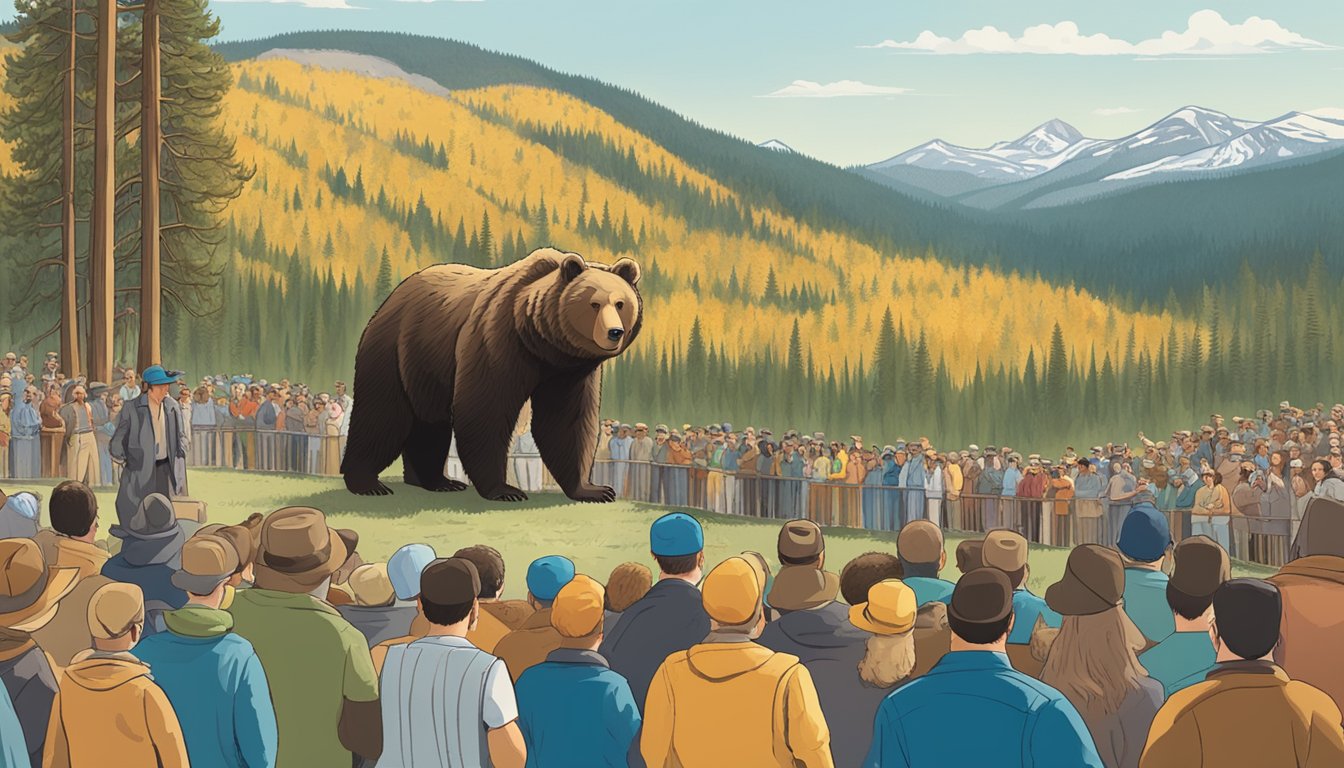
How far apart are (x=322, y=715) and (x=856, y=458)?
16473mm

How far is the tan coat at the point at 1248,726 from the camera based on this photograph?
4.56 m

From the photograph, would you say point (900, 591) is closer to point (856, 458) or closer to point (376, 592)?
point (376, 592)

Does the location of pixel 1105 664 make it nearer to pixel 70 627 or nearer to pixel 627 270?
pixel 70 627

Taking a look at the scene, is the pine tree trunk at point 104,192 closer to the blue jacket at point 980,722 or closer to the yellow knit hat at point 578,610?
the yellow knit hat at point 578,610

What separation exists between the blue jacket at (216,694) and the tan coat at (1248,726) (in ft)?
9.82

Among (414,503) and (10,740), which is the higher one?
(10,740)

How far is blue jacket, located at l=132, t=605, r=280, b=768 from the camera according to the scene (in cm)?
Answer: 533

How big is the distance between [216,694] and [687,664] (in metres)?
1.69

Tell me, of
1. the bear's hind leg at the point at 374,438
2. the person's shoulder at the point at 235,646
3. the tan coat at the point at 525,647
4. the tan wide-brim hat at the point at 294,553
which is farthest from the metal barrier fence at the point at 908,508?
the person's shoulder at the point at 235,646

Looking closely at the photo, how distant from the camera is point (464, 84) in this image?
115 meters

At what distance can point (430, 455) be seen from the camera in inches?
717

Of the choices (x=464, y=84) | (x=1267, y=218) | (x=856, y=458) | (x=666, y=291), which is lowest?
(x=856, y=458)

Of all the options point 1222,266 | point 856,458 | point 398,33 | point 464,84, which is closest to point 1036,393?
point 856,458

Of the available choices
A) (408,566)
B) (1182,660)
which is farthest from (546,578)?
(1182,660)
